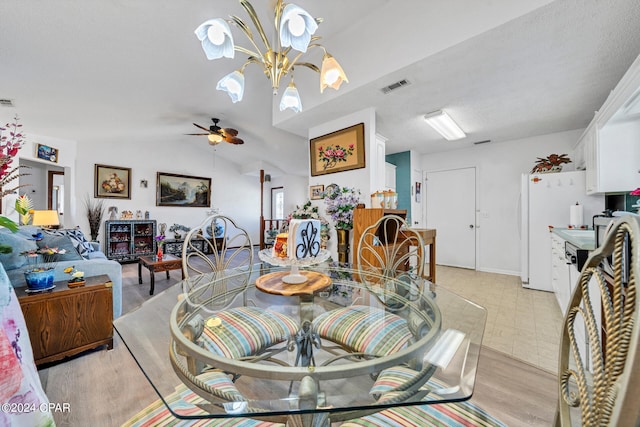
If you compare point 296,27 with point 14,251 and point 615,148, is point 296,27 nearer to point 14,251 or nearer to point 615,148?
point 14,251

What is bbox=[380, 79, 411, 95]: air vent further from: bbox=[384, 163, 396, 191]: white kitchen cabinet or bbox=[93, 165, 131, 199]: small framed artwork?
bbox=[93, 165, 131, 199]: small framed artwork

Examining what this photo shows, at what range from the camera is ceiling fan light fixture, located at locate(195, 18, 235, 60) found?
1.29m

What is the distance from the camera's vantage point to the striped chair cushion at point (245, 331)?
3.52 ft

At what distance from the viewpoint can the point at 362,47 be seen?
2.32 metres

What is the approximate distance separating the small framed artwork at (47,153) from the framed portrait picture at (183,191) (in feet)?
5.98

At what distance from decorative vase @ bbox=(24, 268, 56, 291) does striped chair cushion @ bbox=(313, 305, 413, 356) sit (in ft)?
6.40

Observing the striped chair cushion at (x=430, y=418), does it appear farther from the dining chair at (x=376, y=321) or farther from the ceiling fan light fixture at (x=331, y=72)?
the ceiling fan light fixture at (x=331, y=72)

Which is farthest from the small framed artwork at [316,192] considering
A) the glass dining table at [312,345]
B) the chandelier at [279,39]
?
the chandelier at [279,39]

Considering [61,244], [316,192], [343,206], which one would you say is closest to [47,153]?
[61,244]

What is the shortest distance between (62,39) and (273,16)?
1954 mm

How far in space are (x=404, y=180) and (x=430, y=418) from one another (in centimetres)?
433

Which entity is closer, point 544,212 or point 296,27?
point 296,27

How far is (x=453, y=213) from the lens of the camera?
4691mm

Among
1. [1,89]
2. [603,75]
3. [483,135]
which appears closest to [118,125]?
[1,89]
